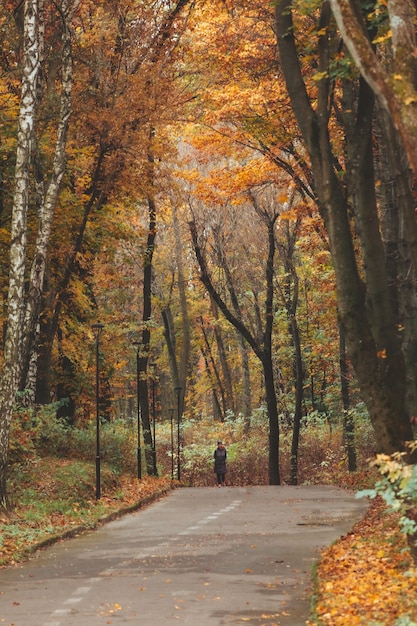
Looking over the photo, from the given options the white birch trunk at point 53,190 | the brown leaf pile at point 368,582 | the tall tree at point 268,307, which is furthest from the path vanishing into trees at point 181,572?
the tall tree at point 268,307

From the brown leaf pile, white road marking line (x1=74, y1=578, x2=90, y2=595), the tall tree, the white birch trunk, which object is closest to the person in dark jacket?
the tall tree

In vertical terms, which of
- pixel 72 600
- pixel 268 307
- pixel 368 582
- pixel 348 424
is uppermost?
pixel 268 307

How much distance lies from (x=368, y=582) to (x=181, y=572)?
3.31 metres

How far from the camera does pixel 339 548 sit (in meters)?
13.5

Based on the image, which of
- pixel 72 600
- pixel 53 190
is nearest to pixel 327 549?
pixel 72 600

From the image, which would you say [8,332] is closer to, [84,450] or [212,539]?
[212,539]

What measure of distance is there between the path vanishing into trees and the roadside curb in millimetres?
201

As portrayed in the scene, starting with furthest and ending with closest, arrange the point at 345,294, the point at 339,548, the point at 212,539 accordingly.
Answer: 1. the point at 212,539
2. the point at 339,548
3. the point at 345,294

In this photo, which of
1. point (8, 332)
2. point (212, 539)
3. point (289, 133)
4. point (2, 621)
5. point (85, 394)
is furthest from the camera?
point (85, 394)

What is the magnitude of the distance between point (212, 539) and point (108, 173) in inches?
554

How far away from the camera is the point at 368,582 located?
9875 millimetres

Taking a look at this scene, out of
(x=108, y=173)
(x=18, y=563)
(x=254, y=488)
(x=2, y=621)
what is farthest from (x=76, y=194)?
(x=2, y=621)

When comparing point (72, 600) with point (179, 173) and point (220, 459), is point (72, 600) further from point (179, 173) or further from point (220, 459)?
point (220, 459)

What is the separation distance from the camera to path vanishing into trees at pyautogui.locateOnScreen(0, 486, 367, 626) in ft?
31.2
